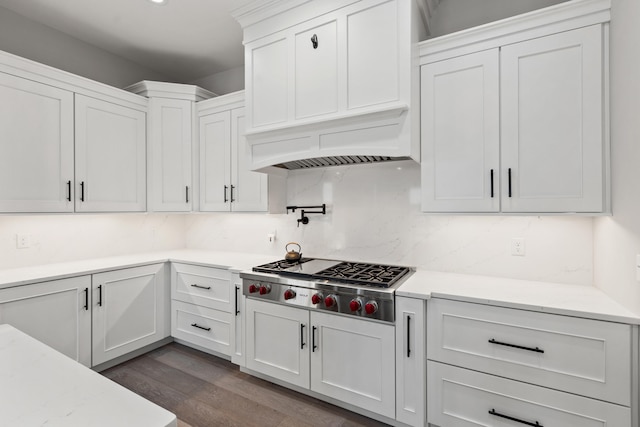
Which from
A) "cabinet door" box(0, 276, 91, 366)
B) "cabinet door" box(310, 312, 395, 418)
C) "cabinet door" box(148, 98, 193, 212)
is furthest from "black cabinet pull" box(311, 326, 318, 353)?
"cabinet door" box(148, 98, 193, 212)

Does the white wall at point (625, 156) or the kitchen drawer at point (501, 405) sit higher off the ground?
the white wall at point (625, 156)

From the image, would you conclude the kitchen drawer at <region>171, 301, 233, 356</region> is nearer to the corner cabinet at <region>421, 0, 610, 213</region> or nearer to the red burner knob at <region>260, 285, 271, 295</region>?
the red burner knob at <region>260, 285, 271, 295</region>

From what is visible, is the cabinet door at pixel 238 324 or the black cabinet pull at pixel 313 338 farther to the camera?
the cabinet door at pixel 238 324

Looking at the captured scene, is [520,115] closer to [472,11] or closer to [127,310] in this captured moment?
[472,11]

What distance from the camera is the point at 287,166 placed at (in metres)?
2.91

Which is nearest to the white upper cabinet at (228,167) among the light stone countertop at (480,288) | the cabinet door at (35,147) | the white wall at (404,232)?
the white wall at (404,232)

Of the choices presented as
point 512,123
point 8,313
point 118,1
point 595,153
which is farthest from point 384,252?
point 118,1

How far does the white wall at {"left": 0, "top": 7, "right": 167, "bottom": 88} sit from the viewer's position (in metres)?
2.65

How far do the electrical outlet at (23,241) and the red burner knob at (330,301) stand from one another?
255 cm

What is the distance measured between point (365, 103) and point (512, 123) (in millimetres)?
877

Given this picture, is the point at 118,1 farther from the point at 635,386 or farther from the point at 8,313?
the point at 635,386

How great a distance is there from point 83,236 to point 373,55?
301 centimetres

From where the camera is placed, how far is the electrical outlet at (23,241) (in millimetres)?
2662

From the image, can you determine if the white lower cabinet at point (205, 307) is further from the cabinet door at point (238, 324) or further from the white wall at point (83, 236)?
the white wall at point (83, 236)
